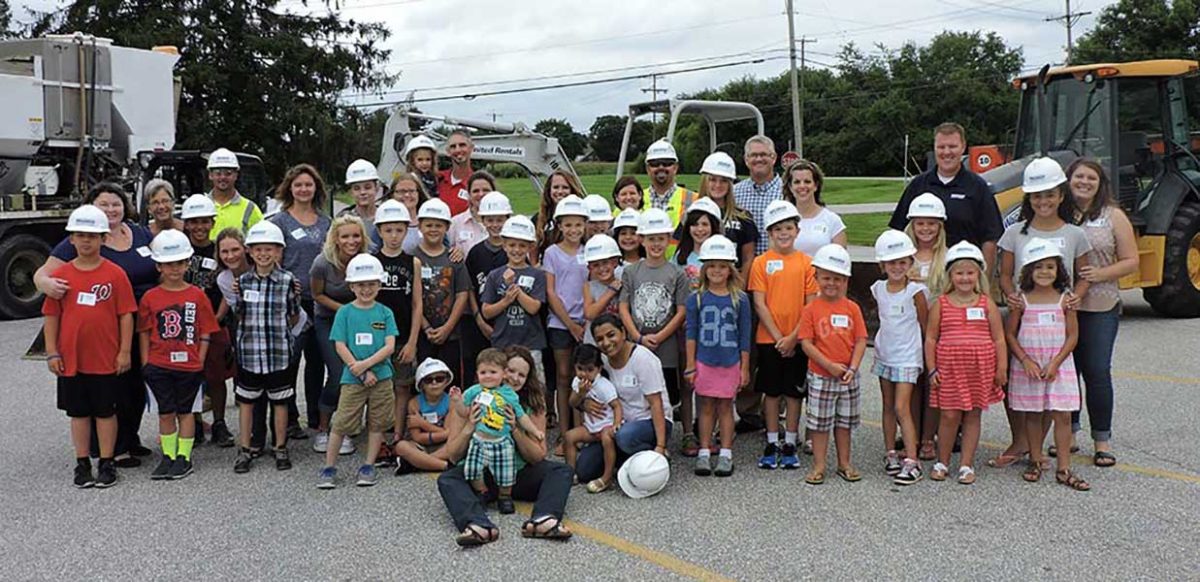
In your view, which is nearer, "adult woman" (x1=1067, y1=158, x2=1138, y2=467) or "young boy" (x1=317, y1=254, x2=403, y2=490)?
"adult woman" (x1=1067, y1=158, x2=1138, y2=467)

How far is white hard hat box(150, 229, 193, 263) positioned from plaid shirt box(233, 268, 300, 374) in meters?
0.38

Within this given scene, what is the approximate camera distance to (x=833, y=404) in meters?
5.46

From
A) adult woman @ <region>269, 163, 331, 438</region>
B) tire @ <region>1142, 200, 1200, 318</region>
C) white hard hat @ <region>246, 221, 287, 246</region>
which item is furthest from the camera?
tire @ <region>1142, 200, 1200, 318</region>

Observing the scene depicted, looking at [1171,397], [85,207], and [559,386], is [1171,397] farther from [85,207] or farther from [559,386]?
[85,207]

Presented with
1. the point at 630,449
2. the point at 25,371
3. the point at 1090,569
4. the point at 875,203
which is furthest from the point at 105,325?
the point at 875,203

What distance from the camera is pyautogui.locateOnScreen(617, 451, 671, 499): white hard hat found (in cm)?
514

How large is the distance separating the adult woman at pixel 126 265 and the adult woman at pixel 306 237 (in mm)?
836

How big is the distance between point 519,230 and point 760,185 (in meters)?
1.77

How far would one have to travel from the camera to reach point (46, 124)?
13.5 metres

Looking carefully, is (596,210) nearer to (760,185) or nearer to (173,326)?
(760,185)

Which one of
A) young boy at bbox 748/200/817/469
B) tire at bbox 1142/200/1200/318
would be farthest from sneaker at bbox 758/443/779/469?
tire at bbox 1142/200/1200/318

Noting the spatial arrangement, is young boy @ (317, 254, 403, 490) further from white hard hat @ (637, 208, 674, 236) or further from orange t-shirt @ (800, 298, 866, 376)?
orange t-shirt @ (800, 298, 866, 376)

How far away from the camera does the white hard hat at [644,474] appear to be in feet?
16.9

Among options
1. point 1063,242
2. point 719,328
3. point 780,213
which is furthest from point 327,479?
point 1063,242
